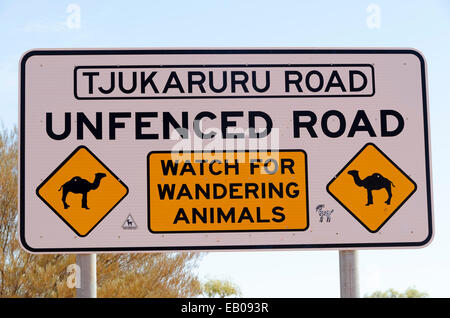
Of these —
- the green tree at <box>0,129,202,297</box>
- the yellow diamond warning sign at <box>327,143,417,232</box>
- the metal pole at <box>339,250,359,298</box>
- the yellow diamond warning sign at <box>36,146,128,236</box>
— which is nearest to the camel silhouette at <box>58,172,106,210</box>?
the yellow diamond warning sign at <box>36,146,128,236</box>

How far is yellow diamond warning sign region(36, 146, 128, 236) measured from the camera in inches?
166

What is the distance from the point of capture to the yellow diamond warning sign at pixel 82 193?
421 centimetres

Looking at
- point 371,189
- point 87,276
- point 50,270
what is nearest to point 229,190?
point 371,189

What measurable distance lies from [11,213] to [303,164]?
44.4 ft

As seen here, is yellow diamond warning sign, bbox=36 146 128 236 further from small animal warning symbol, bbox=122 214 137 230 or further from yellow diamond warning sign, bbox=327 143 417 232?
yellow diamond warning sign, bbox=327 143 417 232

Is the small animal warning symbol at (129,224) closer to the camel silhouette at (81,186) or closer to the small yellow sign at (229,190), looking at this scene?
the small yellow sign at (229,190)

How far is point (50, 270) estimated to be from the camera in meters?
16.0

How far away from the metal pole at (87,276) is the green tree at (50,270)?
12.2 m

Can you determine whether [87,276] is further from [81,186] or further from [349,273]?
[349,273]

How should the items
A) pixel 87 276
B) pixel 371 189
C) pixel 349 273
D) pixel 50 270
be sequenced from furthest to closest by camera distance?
pixel 50 270
pixel 371 189
pixel 349 273
pixel 87 276

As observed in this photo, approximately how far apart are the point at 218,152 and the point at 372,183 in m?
1.05

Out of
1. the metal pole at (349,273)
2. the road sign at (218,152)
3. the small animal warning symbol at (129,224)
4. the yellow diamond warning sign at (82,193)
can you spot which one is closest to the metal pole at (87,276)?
the road sign at (218,152)
